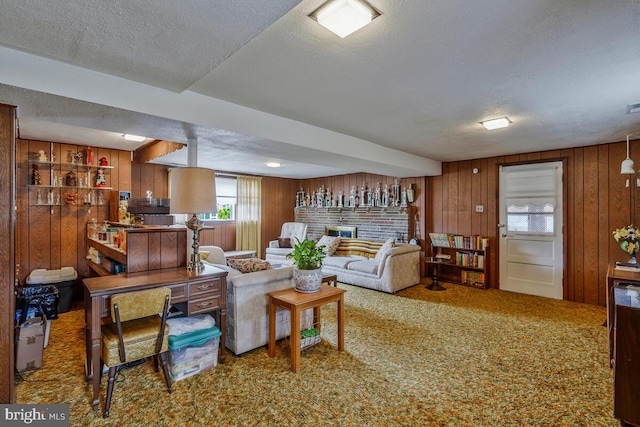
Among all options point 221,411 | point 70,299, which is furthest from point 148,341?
point 70,299

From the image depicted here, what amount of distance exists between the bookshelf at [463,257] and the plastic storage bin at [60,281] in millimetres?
5630

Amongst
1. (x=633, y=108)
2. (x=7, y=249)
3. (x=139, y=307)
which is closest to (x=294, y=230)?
(x=139, y=307)

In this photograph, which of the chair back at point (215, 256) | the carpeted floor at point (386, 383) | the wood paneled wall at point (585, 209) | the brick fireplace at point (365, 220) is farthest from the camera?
the brick fireplace at point (365, 220)

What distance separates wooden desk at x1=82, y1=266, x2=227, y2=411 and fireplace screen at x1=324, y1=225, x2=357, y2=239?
4.68 metres

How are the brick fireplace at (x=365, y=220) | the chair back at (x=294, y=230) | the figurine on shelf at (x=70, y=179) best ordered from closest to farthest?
the figurine on shelf at (x=70, y=179) < the brick fireplace at (x=365, y=220) < the chair back at (x=294, y=230)

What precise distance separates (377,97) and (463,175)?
370 cm

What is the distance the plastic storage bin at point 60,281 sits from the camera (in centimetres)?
398

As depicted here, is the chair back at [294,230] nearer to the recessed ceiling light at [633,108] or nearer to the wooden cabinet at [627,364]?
the recessed ceiling light at [633,108]

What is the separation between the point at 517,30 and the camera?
5.61 ft

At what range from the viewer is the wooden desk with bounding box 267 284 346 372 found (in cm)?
258

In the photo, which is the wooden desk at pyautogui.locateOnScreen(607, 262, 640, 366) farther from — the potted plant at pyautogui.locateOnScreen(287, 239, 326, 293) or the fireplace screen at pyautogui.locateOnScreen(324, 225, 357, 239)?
the fireplace screen at pyautogui.locateOnScreen(324, 225, 357, 239)

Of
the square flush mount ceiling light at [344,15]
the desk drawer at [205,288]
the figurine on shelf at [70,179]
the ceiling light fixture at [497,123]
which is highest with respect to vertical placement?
the square flush mount ceiling light at [344,15]

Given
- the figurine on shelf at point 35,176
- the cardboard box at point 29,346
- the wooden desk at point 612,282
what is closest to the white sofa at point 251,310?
the cardboard box at point 29,346

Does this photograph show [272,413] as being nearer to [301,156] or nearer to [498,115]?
[301,156]
